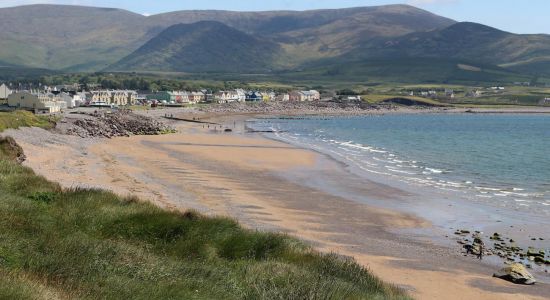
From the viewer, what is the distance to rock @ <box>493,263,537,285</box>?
2047 centimetres

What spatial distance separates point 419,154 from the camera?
66312 mm

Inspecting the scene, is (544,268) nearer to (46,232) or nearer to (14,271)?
(46,232)

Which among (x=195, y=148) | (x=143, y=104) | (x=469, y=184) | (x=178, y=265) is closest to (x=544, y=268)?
A: (x=178, y=265)

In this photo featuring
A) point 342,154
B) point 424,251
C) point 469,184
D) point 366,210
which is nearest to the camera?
point 424,251

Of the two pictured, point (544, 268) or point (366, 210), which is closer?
point (544, 268)

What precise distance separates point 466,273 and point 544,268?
3.06m

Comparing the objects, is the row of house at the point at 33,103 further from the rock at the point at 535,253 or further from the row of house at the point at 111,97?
the rock at the point at 535,253

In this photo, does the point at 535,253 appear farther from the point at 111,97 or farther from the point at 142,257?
the point at 111,97

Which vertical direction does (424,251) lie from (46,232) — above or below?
below

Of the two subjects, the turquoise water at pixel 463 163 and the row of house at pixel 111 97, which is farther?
the row of house at pixel 111 97

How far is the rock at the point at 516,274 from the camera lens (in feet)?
67.2

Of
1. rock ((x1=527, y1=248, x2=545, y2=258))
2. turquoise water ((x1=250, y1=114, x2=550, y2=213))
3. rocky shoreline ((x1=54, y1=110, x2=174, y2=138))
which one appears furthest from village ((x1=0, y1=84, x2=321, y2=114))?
rock ((x1=527, y1=248, x2=545, y2=258))

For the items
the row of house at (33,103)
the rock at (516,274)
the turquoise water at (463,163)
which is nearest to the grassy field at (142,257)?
the rock at (516,274)

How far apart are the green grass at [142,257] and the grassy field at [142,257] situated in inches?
1.0
